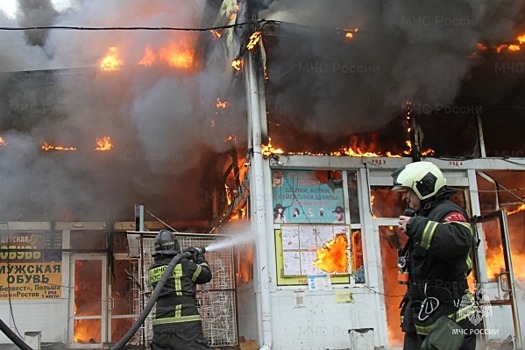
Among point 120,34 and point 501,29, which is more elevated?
point 120,34

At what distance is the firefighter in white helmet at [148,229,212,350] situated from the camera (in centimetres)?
597

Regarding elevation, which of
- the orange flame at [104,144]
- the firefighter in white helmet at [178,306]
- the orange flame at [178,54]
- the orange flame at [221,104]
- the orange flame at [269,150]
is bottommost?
the firefighter in white helmet at [178,306]

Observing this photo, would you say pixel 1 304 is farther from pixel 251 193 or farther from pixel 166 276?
pixel 166 276

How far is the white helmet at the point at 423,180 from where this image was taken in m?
3.95

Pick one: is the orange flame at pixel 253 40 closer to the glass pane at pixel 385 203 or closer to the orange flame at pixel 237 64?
the orange flame at pixel 237 64

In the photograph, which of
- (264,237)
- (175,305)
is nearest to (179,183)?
(264,237)

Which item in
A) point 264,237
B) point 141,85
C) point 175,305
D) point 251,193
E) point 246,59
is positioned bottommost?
point 175,305

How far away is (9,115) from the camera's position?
12.3m

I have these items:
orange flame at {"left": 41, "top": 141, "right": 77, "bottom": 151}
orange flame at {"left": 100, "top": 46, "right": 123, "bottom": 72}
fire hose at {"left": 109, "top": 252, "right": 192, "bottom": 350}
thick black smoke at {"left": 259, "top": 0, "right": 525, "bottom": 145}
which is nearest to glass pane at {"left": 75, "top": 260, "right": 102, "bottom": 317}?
orange flame at {"left": 41, "top": 141, "right": 77, "bottom": 151}

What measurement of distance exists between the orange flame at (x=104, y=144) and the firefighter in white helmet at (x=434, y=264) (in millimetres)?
9706

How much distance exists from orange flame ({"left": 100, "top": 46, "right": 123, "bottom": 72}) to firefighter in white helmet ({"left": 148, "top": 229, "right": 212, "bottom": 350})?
744 cm

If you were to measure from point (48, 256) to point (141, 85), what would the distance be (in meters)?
4.22

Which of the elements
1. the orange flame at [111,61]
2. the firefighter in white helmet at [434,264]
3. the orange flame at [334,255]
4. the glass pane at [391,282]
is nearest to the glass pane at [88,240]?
the orange flame at [111,61]

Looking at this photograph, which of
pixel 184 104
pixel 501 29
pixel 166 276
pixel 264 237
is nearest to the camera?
pixel 166 276
